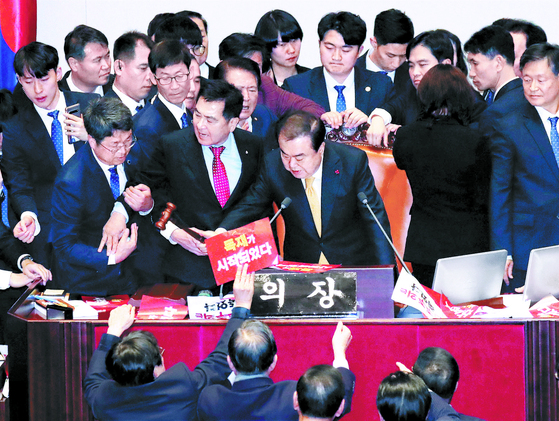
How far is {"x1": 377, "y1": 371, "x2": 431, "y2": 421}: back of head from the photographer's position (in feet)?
7.36

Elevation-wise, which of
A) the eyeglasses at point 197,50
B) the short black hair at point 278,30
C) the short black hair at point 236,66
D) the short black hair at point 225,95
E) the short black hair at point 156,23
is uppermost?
the short black hair at point 156,23

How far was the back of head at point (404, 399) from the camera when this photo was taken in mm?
2244

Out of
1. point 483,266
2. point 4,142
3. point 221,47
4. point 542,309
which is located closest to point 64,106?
point 4,142

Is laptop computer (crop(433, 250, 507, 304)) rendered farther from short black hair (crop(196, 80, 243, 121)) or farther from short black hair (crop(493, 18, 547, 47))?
short black hair (crop(493, 18, 547, 47))

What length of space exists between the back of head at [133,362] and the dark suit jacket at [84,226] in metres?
1.22

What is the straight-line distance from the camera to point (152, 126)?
4008 mm

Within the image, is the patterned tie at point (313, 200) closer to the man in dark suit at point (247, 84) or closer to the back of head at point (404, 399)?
the man in dark suit at point (247, 84)

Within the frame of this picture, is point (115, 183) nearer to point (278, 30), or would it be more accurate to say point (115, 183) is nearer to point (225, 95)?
point (225, 95)

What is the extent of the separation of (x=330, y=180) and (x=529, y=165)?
3.36 feet

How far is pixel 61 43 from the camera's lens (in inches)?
236

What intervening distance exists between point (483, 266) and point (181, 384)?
4.56 ft

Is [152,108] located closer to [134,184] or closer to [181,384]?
[134,184]

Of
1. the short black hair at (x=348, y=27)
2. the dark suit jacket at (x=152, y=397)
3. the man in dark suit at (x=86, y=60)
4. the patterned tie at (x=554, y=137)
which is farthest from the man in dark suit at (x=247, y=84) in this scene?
the dark suit jacket at (x=152, y=397)

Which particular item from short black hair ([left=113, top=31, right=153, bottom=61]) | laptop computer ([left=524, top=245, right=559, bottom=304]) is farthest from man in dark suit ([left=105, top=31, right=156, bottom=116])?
laptop computer ([left=524, top=245, right=559, bottom=304])
